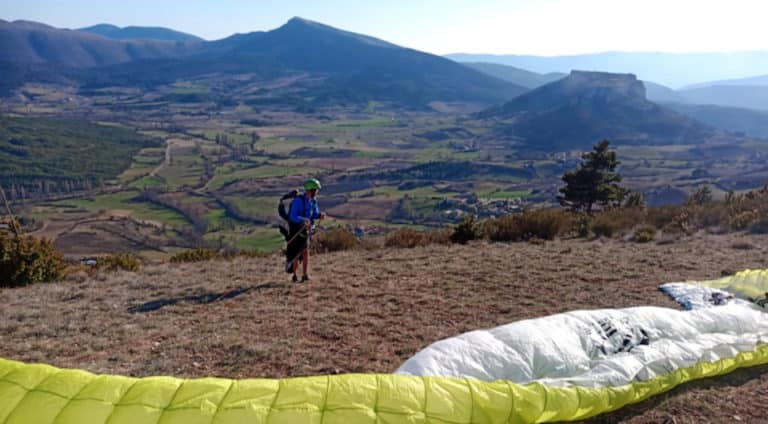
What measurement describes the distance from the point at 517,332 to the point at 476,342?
433 mm

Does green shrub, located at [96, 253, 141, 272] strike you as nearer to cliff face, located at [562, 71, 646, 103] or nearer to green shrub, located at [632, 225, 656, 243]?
green shrub, located at [632, 225, 656, 243]

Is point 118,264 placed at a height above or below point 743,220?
below

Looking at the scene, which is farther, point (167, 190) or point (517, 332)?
point (167, 190)

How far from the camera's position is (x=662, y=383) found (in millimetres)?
4379

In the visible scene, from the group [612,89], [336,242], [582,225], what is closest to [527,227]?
[582,225]

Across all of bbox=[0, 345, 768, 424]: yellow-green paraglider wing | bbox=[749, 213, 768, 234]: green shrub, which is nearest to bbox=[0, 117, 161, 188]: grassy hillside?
bbox=[749, 213, 768, 234]: green shrub

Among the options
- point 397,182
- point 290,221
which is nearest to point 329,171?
point 397,182

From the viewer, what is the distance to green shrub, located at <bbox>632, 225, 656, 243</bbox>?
11758 mm

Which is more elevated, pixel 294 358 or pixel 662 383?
pixel 662 383

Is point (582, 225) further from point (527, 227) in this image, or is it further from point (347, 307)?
point (347, 307)

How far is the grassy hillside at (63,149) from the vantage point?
71.9 m

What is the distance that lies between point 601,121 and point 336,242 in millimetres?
115564

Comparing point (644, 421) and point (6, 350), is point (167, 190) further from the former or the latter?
point (644, 421)

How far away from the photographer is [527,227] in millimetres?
12766
